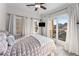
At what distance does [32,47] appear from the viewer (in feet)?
6.20

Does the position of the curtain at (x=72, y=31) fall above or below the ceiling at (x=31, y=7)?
below

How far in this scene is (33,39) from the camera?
1.96 m

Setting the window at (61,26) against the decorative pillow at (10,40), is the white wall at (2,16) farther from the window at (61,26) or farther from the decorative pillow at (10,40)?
the window at (61,26)

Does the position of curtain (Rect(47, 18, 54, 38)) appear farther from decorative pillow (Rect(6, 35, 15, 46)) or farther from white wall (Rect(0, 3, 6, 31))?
white wall (Rect(0, 3, 6, 31))

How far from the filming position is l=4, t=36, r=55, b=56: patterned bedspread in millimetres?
1841

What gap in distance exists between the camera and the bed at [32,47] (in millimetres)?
1847

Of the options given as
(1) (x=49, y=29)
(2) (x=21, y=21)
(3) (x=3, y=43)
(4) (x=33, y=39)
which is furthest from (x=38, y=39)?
(3) (x=3, y=43)

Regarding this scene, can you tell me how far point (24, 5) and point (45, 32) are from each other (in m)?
0.57

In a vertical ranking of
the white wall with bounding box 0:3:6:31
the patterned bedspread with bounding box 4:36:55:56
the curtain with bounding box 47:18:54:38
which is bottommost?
the patterned bedspread with bounding box 4:36:55:56

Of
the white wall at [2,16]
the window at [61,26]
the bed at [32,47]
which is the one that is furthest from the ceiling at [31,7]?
the bed at [32,47]

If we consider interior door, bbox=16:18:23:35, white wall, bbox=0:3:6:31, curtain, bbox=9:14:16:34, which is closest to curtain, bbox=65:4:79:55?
interior door, bbox=16:18:23:35

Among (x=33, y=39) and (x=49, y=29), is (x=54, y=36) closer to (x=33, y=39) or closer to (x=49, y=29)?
(x=49, y=29)

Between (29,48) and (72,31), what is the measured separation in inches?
30.1

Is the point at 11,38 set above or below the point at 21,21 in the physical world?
below
